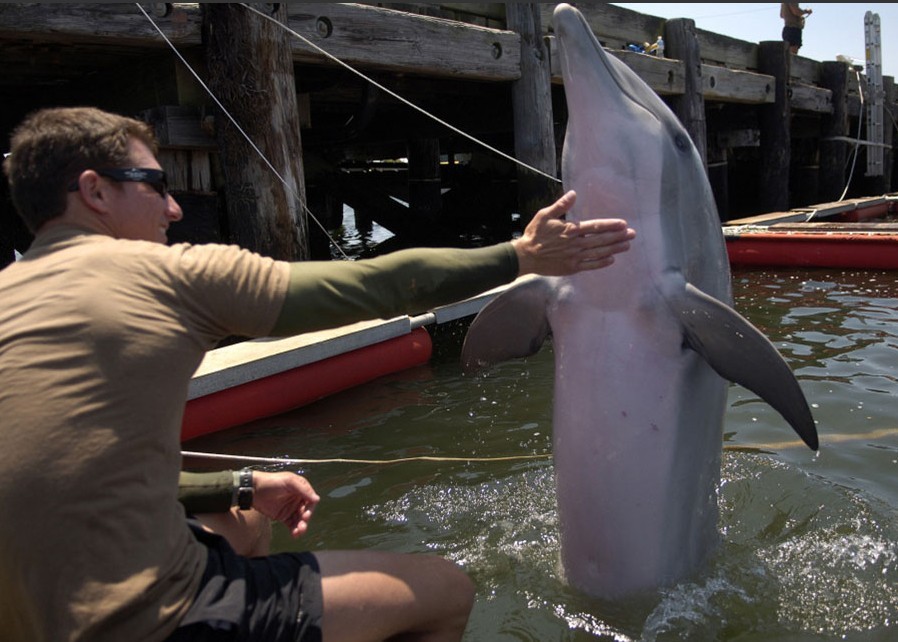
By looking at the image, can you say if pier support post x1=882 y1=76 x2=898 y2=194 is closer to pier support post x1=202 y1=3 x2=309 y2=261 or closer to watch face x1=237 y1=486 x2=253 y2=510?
pier support post x1=202 y1=3 x2=309 y2=261

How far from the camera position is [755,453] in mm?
4598

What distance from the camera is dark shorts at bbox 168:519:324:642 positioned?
1.85m

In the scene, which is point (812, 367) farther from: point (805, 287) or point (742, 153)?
point (742, 153)

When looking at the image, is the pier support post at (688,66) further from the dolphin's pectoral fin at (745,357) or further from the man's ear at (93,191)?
the man's ear at (93,191)

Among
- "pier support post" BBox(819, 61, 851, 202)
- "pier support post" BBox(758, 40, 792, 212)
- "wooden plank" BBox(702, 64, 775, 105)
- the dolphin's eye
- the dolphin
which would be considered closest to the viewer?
the dolphin

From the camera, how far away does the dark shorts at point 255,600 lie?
6.08 feet

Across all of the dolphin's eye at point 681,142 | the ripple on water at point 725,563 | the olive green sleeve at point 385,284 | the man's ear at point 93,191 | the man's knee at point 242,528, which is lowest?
the ripple on water at point 725,563

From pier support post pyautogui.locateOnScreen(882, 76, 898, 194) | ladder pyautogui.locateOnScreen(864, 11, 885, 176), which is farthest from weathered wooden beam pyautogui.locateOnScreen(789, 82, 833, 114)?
pier support post pyautogui.locateOnScreen(882, 76, 898, 194)

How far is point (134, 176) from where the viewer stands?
2027mm

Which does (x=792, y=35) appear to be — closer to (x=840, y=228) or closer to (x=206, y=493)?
(x=840, y=228)

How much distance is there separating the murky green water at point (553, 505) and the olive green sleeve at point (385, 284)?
1.40 meters

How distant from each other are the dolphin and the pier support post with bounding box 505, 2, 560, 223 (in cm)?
592

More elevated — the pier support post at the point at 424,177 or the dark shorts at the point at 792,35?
the dark shorts at the point at 792,35

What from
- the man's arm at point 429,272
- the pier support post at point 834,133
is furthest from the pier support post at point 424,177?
the man's arm at point 429,272
